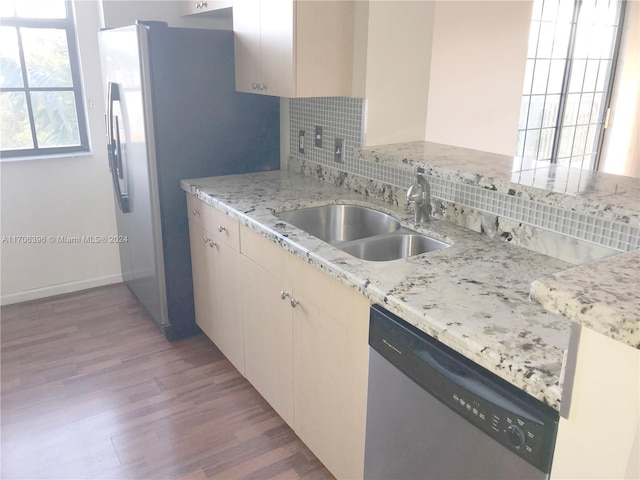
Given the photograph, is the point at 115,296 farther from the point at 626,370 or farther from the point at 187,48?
the point at 626,370

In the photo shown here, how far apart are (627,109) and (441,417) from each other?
4.86 m

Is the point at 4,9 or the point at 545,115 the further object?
the point at 545,115

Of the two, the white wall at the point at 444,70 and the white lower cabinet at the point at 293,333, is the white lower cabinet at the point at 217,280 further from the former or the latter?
the white wall at the point at 444,70

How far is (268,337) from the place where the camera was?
2141 millimetres

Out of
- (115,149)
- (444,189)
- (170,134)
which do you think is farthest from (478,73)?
(115,149)

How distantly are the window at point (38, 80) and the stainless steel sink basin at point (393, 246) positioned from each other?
241 centimetres

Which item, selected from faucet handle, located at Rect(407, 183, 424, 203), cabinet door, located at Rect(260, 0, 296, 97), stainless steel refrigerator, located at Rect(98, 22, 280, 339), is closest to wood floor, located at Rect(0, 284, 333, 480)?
stainless steel refrigerator, located at Rect(98, 22, 280, 339)

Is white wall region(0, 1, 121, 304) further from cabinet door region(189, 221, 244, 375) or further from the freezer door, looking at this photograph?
cabinet door region(189, 221, 244, 375)

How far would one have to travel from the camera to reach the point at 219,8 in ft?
8.63

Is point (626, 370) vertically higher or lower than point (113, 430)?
higher

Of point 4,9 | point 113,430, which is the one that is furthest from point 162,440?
point 4,9

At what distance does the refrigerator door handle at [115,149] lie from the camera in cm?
287

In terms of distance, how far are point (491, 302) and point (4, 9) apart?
10.7 ft

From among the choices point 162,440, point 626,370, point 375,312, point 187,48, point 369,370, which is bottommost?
point 162,440
